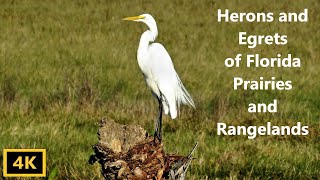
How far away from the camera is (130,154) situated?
3475 mm

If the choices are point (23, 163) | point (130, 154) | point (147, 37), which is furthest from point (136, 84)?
point (130, 154)

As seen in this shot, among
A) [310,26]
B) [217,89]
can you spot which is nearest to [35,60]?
[217,89]

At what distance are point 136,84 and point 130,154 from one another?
22.4 feet

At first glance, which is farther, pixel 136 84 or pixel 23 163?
pixel 136 84

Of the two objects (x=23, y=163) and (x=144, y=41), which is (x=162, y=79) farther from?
(x=23, y=163)

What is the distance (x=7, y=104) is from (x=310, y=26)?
10288 mm

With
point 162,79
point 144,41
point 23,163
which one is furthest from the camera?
point 23,163

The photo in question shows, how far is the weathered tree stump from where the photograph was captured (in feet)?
11.2

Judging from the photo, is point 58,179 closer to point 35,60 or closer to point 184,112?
point 184,112

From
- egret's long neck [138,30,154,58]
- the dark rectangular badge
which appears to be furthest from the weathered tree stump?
the dark rectangular badge

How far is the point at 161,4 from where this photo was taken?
64.6 ft

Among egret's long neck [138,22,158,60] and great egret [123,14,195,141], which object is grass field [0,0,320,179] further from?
egret's long neck [138,22,158,60]

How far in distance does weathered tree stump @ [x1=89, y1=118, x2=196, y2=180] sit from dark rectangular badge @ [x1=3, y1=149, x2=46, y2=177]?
5.54 feet

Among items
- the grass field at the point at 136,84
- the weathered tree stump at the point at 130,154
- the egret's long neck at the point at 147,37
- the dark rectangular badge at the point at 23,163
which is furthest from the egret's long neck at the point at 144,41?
Result: the dark rectangular badge at the point at 23,163
